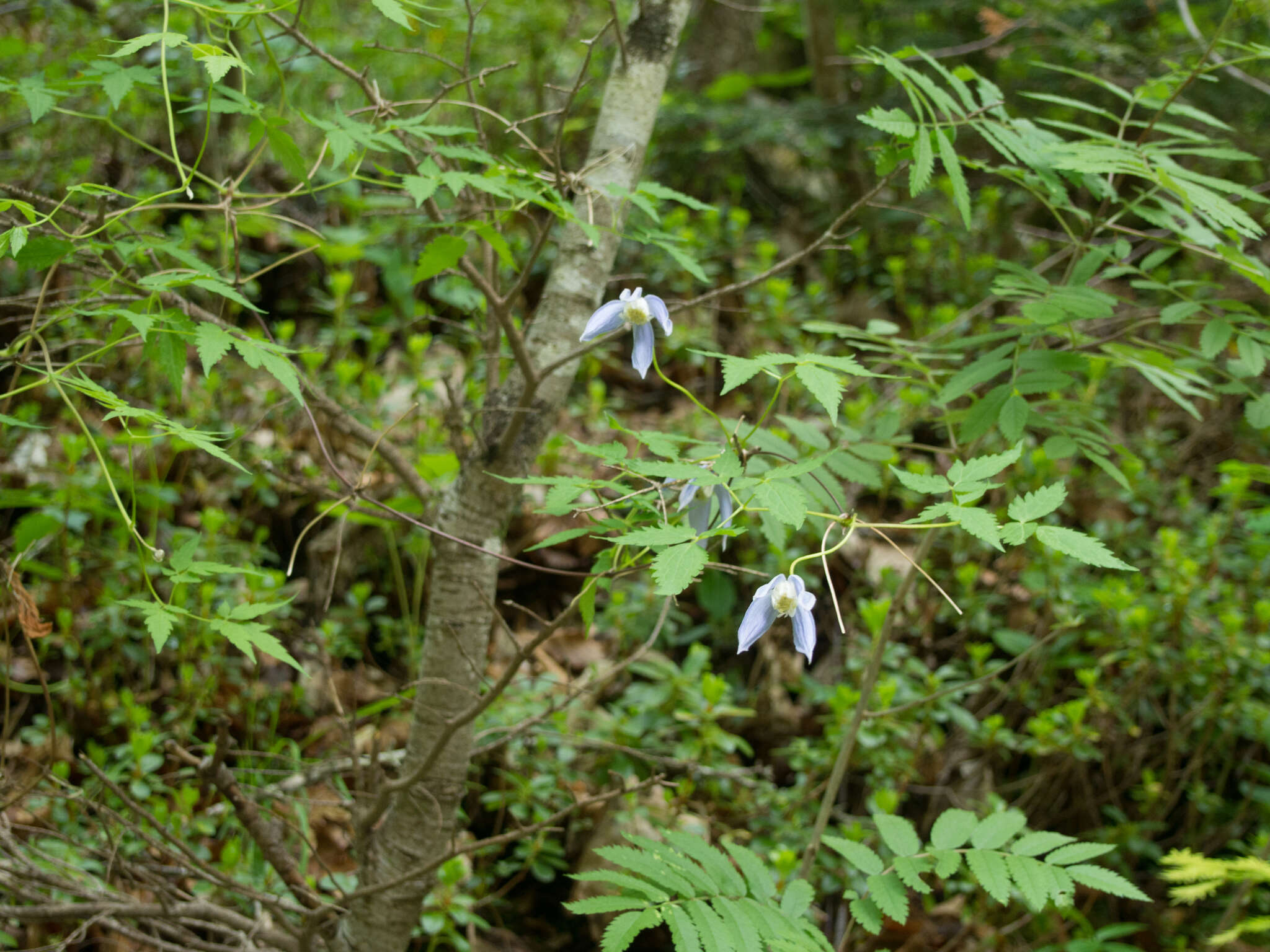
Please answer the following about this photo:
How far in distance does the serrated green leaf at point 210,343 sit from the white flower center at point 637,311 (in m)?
0.55

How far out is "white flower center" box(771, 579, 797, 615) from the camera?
1153 mm

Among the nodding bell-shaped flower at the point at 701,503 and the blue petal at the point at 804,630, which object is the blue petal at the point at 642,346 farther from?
the blue petal at the point at 804,630

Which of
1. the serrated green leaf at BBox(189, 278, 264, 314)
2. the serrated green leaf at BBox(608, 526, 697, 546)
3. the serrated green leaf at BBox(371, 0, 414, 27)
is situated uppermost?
the serrated green leaf at BBox(371, 0, 414, 27)

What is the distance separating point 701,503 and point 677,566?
1.00 ft

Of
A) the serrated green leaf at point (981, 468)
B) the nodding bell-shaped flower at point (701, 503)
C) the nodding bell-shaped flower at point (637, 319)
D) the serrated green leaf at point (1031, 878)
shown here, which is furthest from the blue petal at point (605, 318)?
the serrated green leaf at point (1031, 878)

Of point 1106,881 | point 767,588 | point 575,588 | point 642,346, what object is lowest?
point 575,588

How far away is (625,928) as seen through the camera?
127 cm

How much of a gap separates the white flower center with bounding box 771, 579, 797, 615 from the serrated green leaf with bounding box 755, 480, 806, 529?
0.28 ft

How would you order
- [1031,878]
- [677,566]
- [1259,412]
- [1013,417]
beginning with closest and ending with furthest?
[677,566], [1031,878], [1013,417], [1259,412]

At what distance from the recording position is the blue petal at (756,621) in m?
1.16

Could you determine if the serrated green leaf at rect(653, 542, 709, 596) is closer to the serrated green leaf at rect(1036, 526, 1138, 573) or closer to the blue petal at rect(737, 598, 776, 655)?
the blue petal at rect(737, 598, 776, 655)

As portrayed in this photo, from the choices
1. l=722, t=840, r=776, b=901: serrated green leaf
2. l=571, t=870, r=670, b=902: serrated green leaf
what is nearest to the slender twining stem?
l=722, t=840, r=776, b=901: serrated green leaf

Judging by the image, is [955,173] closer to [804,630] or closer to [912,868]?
[804,630]

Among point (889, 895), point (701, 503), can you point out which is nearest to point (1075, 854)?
point (889, 895)
